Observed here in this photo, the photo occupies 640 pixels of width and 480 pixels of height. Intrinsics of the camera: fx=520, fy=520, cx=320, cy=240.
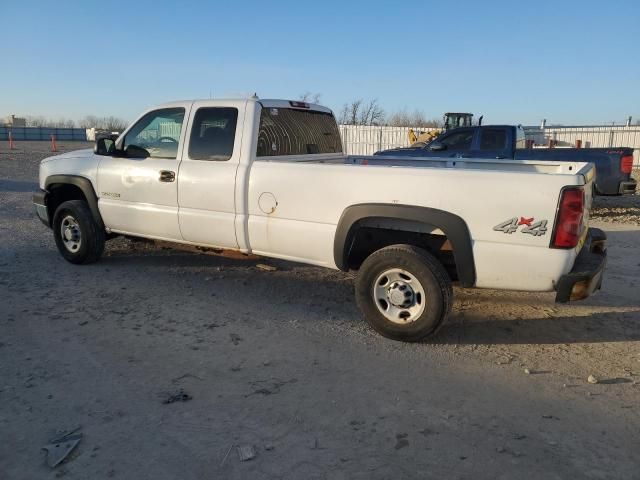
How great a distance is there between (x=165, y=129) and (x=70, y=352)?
2.74 meters

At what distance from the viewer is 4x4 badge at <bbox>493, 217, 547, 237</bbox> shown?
3.69m

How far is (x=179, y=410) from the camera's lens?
10.5 ft

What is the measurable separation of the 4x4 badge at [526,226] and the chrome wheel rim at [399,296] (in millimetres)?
786

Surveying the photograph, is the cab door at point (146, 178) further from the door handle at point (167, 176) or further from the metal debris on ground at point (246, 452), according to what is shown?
the metal debris on ground at point (246, 452)

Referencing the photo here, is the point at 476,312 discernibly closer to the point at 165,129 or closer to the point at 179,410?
the point at 179,410

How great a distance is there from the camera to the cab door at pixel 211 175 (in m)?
5.05

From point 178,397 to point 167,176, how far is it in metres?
2.80

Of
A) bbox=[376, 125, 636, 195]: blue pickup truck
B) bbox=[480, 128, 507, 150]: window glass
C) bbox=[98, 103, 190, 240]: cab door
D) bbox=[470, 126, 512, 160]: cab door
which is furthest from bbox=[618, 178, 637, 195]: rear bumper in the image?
bbox=[98, 103, 190, 240]: cab door

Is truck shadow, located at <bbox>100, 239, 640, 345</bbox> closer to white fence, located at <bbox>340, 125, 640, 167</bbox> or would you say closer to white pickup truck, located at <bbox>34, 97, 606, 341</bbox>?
white pickup truck, located at <bbox>34, 97, 606, 341</bbox>

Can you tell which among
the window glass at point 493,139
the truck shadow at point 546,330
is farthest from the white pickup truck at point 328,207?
the window glass at point 493,139

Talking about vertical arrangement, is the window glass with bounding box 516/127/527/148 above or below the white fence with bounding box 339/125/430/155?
below

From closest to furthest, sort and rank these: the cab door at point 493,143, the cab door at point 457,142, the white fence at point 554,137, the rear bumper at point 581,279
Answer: the rear bumper at point 581,279, the cab door at point 493,143, the cab door at point 457,142, the white fence at point 554,137

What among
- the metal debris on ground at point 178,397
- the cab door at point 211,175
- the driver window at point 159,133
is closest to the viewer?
the metal debris on ground at point 178,397

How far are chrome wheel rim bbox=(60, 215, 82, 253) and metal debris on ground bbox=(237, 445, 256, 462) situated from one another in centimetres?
445
